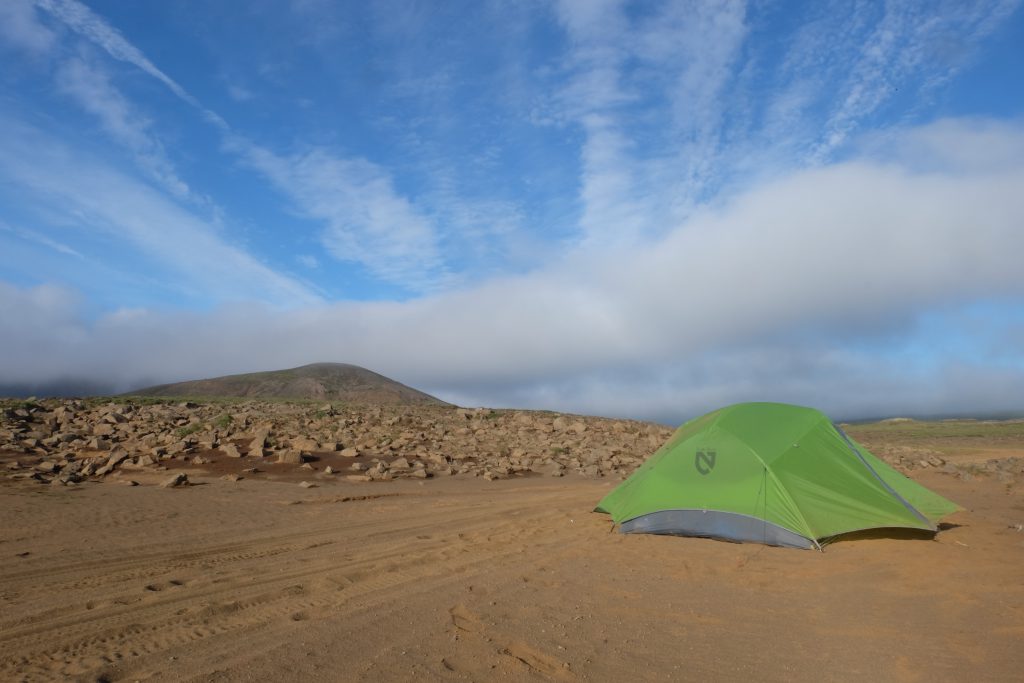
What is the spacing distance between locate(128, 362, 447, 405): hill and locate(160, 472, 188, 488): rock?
39745mm

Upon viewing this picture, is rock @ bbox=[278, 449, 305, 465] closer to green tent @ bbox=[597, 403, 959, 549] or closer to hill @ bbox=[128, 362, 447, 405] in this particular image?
green tent @ bbox=[597, 403, 959, 549]

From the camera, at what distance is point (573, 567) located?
25.9 ft

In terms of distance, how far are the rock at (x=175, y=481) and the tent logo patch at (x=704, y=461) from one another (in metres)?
11.0

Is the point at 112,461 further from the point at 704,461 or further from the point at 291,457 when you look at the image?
the point at 704,461

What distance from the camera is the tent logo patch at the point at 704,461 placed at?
383 inches

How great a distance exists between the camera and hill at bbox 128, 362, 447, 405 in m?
55.8

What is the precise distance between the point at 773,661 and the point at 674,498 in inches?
189

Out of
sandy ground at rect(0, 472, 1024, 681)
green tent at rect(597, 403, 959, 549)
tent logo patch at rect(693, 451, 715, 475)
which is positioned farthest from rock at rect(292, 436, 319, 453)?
tent logo patch at rect(693, 451, 715, 475)

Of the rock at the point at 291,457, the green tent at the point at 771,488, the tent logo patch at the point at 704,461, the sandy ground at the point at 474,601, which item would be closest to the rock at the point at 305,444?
the rock at the point at 291,457

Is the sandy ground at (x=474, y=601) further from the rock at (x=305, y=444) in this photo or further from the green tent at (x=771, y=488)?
the rock at (x=305, y=444)

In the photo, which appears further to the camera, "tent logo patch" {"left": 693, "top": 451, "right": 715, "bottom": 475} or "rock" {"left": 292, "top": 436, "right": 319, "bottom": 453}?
"rock" {"left": 292, "top": 436, "right": 319, "bottom": 453}

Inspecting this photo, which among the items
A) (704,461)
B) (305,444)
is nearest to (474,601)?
(704,461)

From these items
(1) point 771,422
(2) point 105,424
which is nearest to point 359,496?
(1) point 771,422

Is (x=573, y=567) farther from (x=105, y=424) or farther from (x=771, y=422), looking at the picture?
(x=105, y=424)
